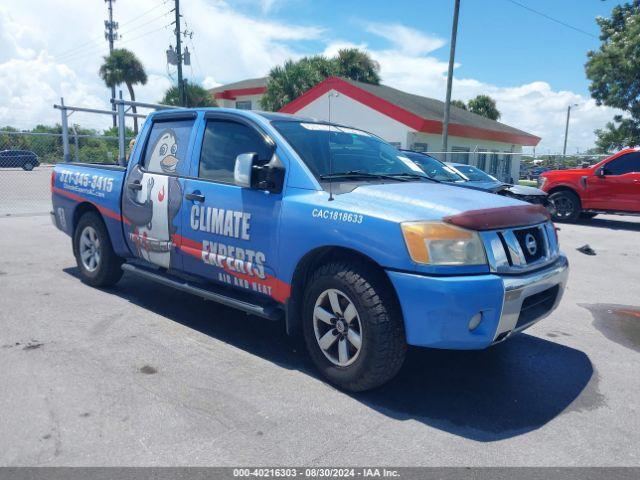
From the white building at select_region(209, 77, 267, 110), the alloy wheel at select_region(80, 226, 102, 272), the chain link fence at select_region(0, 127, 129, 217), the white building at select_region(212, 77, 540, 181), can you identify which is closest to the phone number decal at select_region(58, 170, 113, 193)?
the alloy wheel at select_region(80, 226, 102, 272)

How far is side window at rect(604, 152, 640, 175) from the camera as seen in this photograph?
462 inches

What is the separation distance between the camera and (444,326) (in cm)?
295

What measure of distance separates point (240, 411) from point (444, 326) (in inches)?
51.8

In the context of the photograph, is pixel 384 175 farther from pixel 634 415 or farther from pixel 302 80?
pixel 302 80

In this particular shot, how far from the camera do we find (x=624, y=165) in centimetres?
1186

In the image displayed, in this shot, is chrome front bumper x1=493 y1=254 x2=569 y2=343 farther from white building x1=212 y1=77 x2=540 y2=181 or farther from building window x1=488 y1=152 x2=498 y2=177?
building window x1=488 y1=152 x2=498 y2=177

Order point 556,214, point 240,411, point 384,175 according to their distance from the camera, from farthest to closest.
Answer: point 556,214 → point 384,175 → point 240,411

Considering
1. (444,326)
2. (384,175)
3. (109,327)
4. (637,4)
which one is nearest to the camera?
(444,326)

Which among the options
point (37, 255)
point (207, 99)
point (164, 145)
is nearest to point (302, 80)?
point (207, 99)

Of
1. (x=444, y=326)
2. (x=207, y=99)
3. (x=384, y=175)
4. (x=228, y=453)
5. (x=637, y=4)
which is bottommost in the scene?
(x=228, y=453)

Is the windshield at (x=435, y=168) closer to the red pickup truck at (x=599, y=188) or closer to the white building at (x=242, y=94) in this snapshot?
the red pickup truck at (x=599, y=188)

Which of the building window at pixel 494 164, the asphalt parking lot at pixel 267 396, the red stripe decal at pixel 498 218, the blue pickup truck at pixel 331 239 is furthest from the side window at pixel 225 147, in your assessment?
the building window at pixel 494 164

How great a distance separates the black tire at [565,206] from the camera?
12.5 meters

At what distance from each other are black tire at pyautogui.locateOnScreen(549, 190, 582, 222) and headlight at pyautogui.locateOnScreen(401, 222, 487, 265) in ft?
35.6
